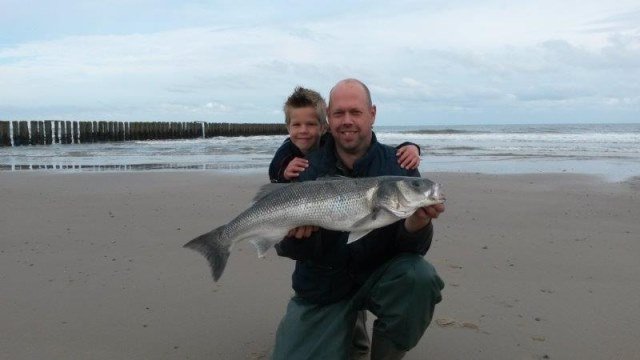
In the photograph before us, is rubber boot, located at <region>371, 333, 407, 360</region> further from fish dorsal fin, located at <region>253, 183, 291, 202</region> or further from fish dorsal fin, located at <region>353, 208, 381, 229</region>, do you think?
fish dorsal fin, located at <region>253, 183, 291, 202</region>

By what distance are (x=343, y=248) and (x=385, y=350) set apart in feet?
2.30

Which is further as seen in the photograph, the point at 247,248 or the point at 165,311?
the point at 247,248

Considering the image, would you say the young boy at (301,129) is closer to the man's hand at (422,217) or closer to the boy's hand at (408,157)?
the boy's hand at (408,157)

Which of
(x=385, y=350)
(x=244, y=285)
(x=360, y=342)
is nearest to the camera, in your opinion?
(x=385, y=350)

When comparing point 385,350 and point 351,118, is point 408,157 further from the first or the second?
point 385,350

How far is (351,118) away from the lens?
13.2 feet

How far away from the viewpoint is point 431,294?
3.67 meters

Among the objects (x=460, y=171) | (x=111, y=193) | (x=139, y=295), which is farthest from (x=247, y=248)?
(x=460, y=171)

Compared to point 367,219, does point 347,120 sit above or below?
above

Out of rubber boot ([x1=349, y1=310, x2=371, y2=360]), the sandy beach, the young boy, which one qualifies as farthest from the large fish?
the young boy

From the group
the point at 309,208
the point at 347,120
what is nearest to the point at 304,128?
the point at 347,120

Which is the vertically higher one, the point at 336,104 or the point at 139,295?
the point at 336,104

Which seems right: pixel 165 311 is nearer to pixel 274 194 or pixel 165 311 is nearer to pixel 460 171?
pixel 274 194

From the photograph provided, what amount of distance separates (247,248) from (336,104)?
2.91 m
